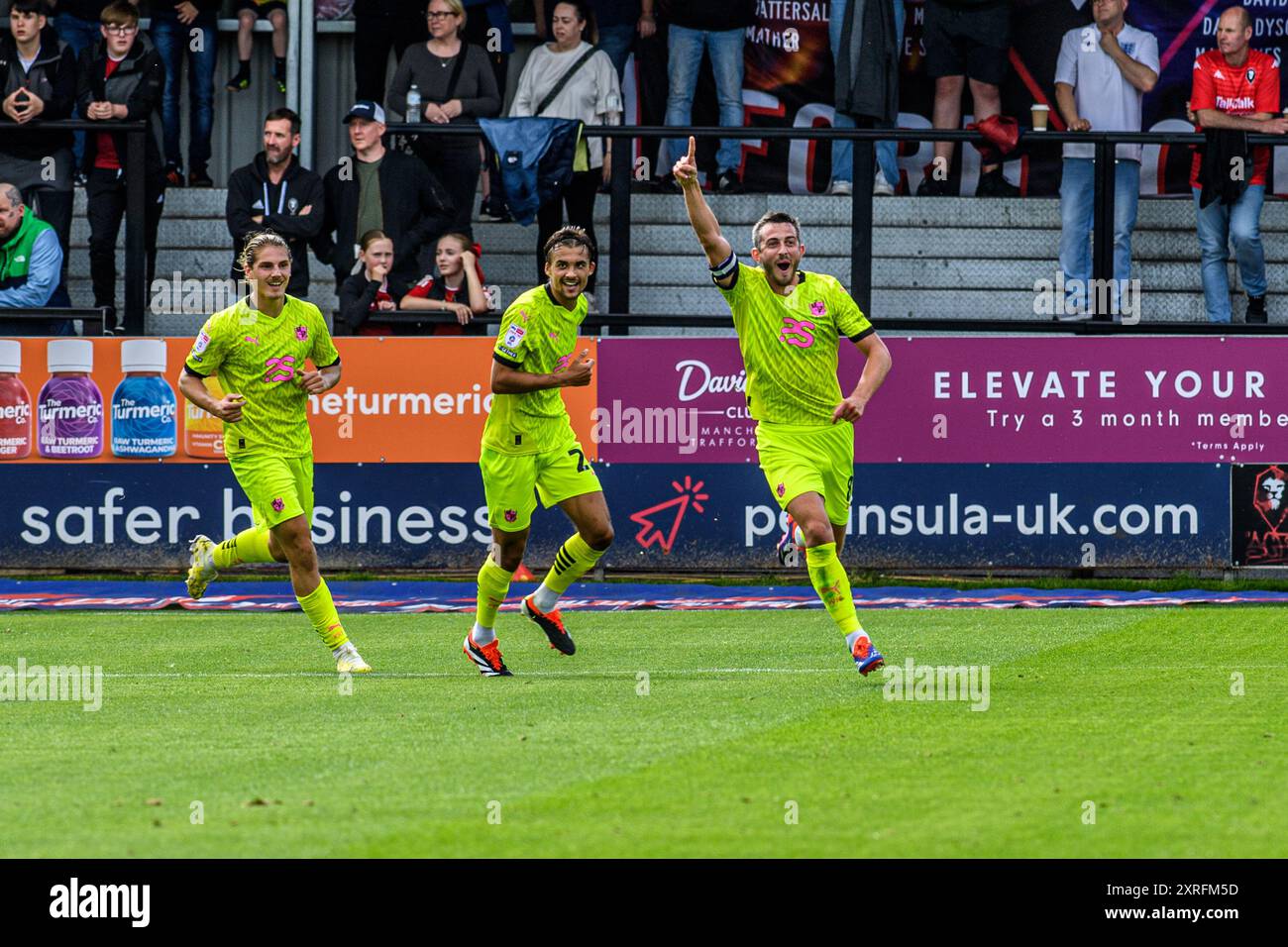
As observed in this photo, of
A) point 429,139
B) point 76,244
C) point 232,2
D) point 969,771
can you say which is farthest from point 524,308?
point 232,2

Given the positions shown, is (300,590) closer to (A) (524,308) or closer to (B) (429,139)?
(A) (524,308)

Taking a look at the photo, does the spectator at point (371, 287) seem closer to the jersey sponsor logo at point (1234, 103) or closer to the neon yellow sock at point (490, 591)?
the neon yellow sock at point (490, 591)

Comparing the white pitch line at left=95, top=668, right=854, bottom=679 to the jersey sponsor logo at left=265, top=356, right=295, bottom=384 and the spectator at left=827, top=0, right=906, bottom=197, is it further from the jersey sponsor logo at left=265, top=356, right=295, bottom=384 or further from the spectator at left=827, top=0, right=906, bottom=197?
the spectator at left=827, top=0, right=906, bottom=197

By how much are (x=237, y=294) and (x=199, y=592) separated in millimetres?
6527

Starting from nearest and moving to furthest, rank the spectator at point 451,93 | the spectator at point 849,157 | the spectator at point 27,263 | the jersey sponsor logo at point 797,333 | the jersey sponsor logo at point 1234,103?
1. the jersey sponsor logo at point 797,333
2. the spectator at point 27,263
3. the spectator at point 451,93
4. the jersey sponsor logo at point 1234,103
5. the spectator at point 849,157

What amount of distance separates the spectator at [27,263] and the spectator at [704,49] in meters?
5.89

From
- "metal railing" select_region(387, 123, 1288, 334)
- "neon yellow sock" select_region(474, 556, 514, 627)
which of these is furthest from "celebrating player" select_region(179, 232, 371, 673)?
"metal railing" select_region(387, 123, 1288, 334)

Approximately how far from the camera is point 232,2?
2252cm

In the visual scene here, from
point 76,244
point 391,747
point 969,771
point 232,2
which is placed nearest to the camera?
point 969,771

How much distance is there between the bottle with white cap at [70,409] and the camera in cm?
1748

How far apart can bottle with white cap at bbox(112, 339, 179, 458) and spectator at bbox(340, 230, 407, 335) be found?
1675 millimetres

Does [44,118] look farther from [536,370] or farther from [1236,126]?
[1236,126]

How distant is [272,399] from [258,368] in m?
0.20

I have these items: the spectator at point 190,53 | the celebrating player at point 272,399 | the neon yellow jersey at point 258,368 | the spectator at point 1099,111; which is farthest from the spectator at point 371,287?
the neon yellow jersey at point 258,368
